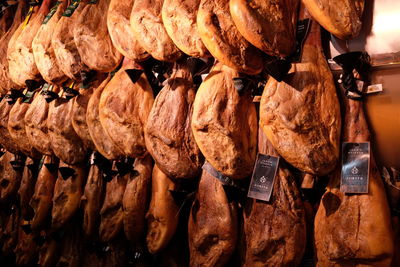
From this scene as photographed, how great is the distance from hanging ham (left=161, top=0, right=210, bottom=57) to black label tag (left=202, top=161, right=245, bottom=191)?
0.67m

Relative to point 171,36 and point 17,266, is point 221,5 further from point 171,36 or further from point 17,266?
point 17,266

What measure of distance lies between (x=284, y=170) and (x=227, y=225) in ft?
1.51

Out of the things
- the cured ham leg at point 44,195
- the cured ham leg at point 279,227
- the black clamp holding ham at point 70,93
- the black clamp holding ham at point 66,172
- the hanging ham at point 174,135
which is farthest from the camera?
the cured ham leg at point 44,195

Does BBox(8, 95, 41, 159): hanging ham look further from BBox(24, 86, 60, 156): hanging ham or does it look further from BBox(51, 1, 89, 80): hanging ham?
BBox(51, 1, 89, 80): hanging ham

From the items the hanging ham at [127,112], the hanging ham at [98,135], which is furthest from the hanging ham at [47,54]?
the hanging ham at [127,112]

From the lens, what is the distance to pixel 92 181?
11.4 ft

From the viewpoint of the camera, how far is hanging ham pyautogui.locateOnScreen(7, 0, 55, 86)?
151 inches

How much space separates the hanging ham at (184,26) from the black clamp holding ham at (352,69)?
0.79 metres

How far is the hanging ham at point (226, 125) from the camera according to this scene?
2332 millimetres

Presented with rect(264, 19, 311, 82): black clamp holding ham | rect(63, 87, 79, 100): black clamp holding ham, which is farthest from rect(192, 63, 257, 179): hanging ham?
rect(63, 87, 79, 100): black clamp holding ham

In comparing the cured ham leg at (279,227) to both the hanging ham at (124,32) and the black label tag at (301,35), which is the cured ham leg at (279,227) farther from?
the hanging ham at (124,32)

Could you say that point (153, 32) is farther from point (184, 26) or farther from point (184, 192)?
point (184, 192)

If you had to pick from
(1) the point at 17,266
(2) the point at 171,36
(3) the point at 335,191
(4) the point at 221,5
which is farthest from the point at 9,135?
(3) the point at 335,191

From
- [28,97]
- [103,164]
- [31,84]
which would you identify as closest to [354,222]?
[103,164]
